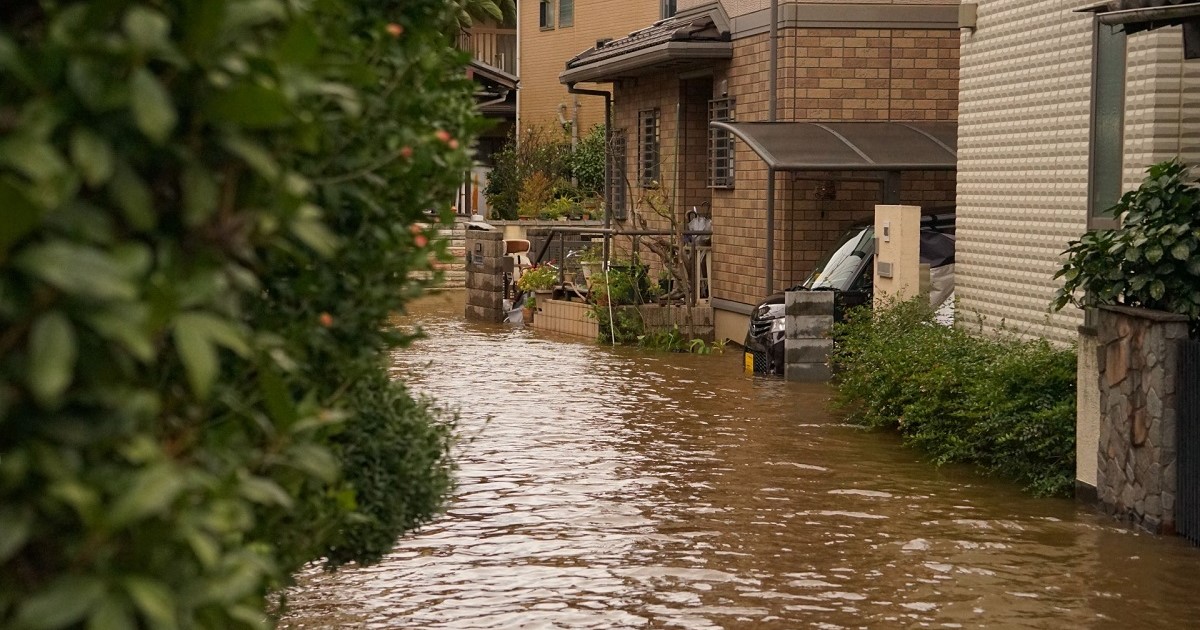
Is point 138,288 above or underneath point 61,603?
above

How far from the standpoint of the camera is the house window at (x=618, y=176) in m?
27.3

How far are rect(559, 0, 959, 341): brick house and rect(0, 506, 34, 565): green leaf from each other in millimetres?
16170

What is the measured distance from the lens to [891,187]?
1831cm

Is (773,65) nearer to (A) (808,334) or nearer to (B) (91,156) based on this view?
(A) (808,334)

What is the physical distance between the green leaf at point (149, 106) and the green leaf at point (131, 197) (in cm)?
7

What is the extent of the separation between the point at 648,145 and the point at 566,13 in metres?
18.3

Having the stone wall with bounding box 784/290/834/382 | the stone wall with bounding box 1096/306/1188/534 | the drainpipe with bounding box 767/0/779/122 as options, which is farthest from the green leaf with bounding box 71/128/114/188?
the drainpipe with bounding box 767/0/779/122

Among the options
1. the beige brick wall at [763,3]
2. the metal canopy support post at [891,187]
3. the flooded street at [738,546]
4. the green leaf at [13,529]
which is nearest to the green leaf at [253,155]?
the green leaf at [13,529]

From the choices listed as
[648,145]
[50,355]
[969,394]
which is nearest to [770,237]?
[648,145]

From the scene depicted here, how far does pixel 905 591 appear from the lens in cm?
845

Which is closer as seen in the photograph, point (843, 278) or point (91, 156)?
point (91, 156)

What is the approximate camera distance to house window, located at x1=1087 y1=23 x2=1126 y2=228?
11.7 m

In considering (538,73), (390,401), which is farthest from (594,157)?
(390,401)

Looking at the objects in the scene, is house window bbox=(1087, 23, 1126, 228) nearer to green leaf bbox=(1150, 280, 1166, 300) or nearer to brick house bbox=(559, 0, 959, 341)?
green leaf bbox=(1150, 280, 1166, 300)
